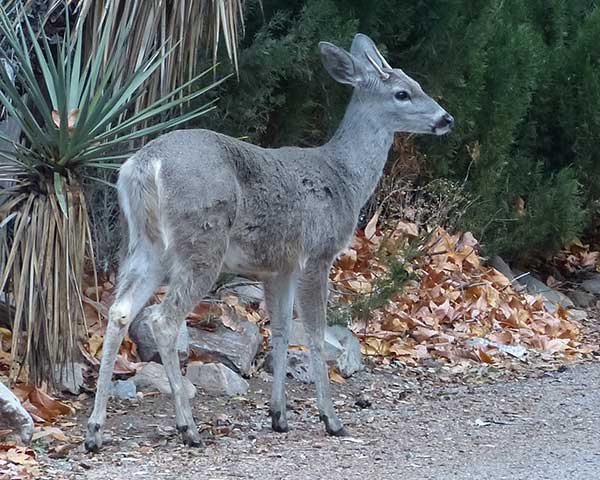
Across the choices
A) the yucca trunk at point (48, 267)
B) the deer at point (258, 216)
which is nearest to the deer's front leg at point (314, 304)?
the deer at point (258, 216)

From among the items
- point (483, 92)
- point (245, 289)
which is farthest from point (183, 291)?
point (483, 92)

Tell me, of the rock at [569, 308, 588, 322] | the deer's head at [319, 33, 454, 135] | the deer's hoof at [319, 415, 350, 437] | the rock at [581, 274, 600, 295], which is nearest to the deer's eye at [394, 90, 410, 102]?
the deer's head at [319, 33, 454, 135]

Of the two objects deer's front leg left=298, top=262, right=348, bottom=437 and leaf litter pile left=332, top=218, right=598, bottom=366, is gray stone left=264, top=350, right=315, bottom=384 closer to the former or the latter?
leaf litter pile left=332, top=218, right=598, bottom=366

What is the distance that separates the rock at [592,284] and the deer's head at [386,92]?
5635 mm

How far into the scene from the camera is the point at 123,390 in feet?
25.7

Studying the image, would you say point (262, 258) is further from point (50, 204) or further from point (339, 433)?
point (50, 204)

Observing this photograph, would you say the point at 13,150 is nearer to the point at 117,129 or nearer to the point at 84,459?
the point at 117,129

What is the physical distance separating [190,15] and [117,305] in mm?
2679

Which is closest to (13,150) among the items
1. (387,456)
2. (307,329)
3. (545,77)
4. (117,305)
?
(117,305)

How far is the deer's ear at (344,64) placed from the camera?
8477 mm

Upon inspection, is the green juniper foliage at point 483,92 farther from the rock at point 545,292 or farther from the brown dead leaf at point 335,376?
the brown dead leaf at point 335,376

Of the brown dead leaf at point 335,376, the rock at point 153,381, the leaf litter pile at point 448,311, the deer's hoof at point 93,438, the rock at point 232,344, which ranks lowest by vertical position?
the leaf litter pile at point 448,311

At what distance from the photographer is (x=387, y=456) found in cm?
663

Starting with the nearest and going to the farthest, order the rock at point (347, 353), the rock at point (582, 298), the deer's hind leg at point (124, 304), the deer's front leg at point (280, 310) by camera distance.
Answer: the deer's hind leg at point (124, 304), the deer's front leg at point (280, 310), the rock at point (347, 353), the rock at point (582, 298)
